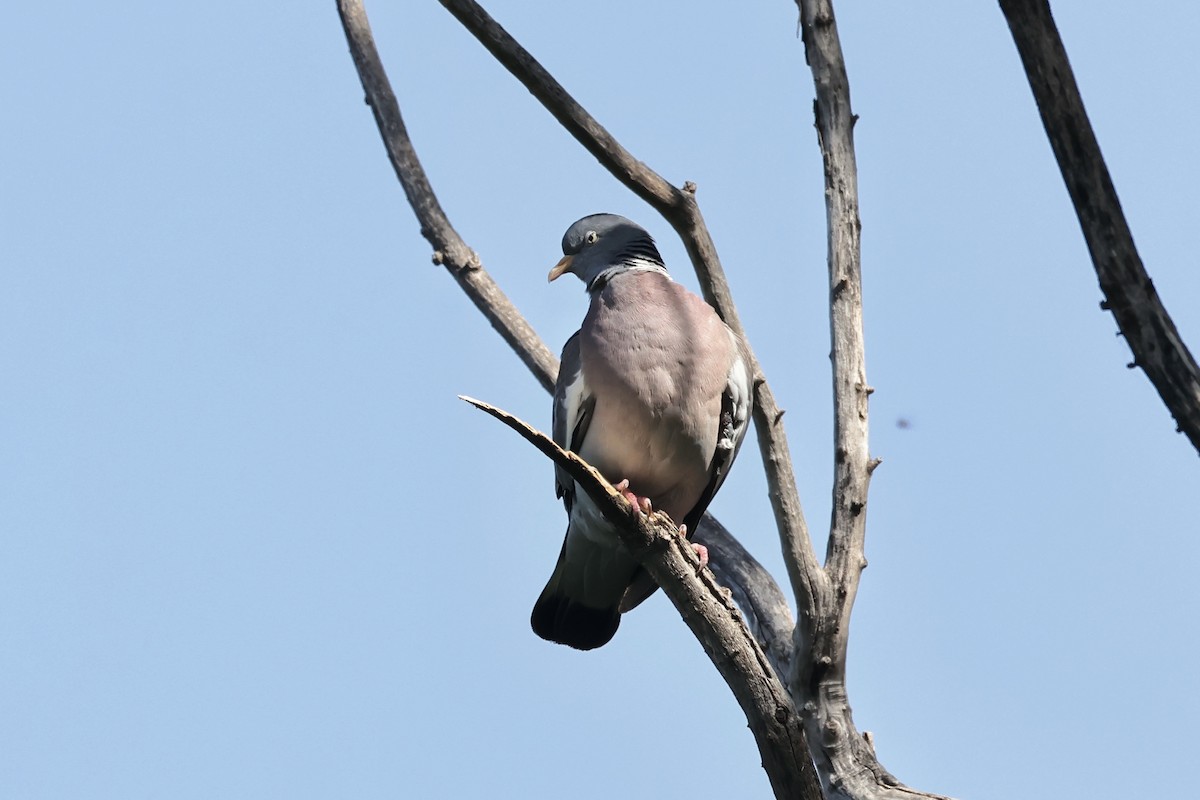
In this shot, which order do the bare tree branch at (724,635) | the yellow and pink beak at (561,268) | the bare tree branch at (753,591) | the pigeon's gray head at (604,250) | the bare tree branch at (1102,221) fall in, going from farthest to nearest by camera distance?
the yellow and pink beak at (561,268) < the pigeon's gray head at (604,250) < the bare tree branch at (753,591) < the bare tree branch at (724,635) < the bare tree branch at (1102,221)

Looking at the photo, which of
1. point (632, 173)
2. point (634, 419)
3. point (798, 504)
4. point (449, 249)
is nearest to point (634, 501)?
point (634, 419)

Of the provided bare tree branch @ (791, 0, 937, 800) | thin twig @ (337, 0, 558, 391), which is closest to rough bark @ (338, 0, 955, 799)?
bare tree branch @ (791, 0, 937, 800)

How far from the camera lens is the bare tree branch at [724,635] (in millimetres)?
3656

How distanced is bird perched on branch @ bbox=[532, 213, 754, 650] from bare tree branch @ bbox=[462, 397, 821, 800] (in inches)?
13.9

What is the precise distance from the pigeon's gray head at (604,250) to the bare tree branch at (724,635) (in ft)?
4.98

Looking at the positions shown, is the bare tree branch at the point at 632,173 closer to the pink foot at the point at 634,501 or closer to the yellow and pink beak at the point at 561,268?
the pink foot at the point at 634,501

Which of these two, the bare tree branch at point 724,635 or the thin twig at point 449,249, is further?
the thin twig at point 449,249

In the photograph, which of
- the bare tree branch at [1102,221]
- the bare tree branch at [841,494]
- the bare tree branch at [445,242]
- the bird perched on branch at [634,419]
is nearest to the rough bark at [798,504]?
the bare tree branch at [841,494]

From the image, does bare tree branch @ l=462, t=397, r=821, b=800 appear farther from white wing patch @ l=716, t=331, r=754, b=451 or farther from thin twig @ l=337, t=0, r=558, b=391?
thin twig @ l=337, t=0, r=558, b=391

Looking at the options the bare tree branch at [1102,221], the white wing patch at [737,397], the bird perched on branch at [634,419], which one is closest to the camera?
the bare tree branch at [1102,221]

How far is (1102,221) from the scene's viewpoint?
125 inches

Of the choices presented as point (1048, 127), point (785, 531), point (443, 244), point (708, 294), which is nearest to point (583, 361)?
point (708, 294)

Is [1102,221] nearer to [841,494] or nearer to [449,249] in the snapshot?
[841,494]

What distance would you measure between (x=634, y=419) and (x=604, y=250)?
1066 mm
